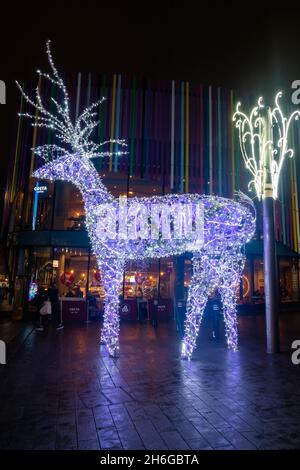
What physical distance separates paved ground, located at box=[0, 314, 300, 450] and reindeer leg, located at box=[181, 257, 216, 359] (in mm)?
357

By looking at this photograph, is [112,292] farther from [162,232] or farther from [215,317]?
[215,317]

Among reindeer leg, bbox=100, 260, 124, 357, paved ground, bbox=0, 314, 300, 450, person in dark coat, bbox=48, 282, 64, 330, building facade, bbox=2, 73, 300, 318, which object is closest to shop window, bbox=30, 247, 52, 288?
building facade, bbox=2, 73, 300, 318

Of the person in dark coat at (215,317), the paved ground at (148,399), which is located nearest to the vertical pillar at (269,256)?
the paved ground at (148,399)

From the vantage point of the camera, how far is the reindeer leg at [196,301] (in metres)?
6.64

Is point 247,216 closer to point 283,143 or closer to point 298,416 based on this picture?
point 283,143

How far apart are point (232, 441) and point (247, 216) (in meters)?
4.60

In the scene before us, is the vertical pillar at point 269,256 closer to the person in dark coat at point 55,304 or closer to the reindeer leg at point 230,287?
the reindeer leg at point 230,287

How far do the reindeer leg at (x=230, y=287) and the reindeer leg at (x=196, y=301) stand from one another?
1.39 feet

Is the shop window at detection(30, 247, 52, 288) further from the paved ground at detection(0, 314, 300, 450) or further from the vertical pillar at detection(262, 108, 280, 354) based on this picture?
the vertical pillar at detection(262, 108, 280, 354)

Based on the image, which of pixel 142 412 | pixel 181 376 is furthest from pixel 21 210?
pixel 142 412

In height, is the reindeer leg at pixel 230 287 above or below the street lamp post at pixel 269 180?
below

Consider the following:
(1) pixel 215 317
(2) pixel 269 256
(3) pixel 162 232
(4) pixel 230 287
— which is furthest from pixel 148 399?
(1) pixel 215 317

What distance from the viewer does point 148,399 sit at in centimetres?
436

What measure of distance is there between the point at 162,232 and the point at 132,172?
8922 mm
